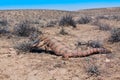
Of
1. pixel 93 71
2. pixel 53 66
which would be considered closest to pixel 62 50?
pixel 53 66

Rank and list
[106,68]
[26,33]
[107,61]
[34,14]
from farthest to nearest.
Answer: [34,14] → [26,33] → [107,61] → [106,68]

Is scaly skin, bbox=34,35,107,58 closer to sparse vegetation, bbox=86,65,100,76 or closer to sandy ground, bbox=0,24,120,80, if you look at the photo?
sandy ground, bbox=0,24,120,80

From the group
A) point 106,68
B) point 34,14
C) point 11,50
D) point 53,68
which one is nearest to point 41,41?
point 11,50

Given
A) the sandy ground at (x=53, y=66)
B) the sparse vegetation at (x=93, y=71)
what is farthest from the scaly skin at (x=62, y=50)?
the sparse vegetation at (x=93, y=71)

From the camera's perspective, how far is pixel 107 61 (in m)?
10.4

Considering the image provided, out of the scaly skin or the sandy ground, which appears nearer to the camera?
the sandy ground

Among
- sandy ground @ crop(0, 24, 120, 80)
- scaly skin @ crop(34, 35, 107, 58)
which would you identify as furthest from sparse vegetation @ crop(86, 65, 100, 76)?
scaly skin @ crop(34, 35, 107, 58)

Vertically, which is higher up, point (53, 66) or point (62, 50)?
point (62, 50)

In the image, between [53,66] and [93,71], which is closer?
[93,71]

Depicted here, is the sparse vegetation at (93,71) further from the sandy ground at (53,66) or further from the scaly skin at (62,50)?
the scaly skin at (62,50)

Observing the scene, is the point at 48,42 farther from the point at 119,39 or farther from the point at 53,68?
the point at 119,39

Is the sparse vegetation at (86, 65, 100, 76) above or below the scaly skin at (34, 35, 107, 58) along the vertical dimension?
below

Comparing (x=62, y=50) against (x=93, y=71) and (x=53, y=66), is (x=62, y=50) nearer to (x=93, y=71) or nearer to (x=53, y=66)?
(x=53, y=66)

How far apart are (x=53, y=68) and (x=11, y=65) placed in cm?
149
